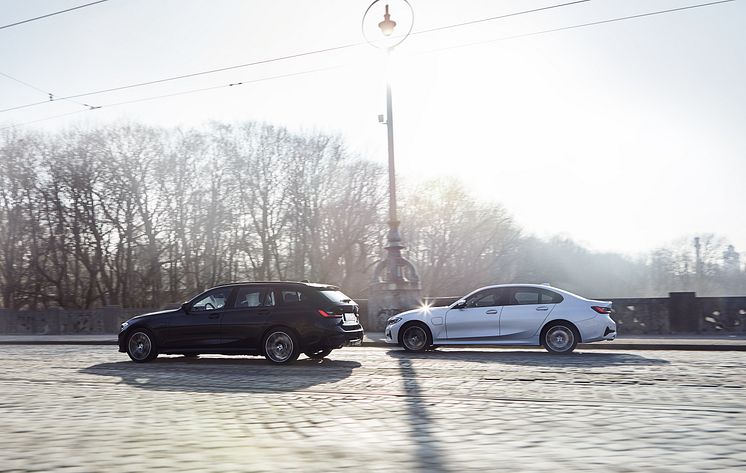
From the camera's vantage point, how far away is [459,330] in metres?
14.6

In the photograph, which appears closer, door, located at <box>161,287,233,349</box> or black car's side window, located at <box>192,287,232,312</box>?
door, located at <box>161,287,233,349</box>

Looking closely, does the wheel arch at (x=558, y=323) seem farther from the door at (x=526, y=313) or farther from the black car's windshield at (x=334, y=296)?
the black car's windshield at (x=334, y=296)

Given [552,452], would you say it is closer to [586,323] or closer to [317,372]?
[317,372]

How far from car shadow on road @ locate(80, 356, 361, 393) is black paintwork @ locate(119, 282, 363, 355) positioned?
1.22ft

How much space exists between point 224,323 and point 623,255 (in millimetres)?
88010

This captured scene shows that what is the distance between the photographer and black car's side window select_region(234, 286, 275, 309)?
12.9 meters

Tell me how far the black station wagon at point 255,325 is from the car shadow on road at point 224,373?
0.32 m

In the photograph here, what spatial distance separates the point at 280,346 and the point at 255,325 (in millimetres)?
616

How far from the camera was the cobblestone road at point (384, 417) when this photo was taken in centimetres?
508

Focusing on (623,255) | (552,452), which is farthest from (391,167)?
(623,255)

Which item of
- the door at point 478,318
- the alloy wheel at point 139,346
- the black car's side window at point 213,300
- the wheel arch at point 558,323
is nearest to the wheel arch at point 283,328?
the black car's side window at point 213,300

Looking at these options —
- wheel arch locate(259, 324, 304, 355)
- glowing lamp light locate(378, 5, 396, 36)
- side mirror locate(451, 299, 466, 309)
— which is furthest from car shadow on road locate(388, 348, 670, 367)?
glowing lamp light locate(378, 5, 396, 36)

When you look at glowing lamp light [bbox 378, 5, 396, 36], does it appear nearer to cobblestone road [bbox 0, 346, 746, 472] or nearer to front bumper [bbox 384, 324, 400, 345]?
front bumper [bbox 384, 324, 400, 345]

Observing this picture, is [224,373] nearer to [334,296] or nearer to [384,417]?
[334,296]
